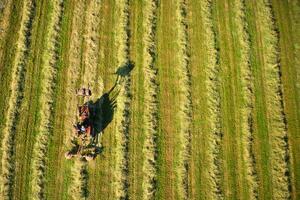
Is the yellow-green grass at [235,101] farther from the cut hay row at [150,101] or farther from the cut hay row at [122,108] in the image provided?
the cut hay row at [122,108]

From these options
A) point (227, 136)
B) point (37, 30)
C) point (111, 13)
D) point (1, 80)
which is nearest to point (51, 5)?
point (37, 30)

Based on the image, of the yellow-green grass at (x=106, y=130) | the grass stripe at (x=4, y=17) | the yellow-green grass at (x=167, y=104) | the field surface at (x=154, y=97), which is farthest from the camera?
the grass stripe at (x=4, y=17)

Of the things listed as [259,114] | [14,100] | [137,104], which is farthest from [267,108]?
[14,100]

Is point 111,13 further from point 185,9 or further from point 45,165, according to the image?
point 45,165

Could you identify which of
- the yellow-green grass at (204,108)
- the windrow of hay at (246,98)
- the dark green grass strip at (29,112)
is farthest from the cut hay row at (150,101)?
the dark green grass strip at (29,112)

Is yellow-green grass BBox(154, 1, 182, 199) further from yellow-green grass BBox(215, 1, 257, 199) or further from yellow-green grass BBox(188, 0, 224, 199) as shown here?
yellow-green grass BBox(215, 1, 257, 199)

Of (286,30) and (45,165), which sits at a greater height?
(286,30)
